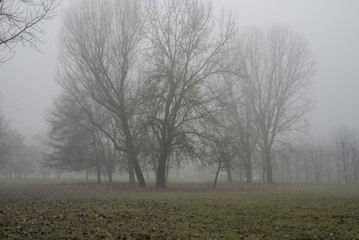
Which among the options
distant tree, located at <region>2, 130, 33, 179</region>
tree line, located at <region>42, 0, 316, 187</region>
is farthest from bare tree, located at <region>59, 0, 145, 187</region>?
distant tree, located at <region>2, 130, 33, 179</region>

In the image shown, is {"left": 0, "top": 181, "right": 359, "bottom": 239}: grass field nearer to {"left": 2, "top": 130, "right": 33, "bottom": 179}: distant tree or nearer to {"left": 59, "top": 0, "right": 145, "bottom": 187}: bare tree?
{"left": 59, "top": 0, "right": 145, "bottom": 187}: bare tree

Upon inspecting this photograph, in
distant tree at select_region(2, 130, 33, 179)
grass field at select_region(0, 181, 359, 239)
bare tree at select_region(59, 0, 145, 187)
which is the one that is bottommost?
grass field at select_region(0, 181, 359, 239)

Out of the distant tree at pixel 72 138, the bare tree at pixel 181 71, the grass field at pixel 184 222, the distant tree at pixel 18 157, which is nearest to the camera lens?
the grass field at pixel 184 222

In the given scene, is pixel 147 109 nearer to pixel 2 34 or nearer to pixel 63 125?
pixel 2 34

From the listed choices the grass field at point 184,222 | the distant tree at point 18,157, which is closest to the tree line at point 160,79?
the grass field at point 184,222

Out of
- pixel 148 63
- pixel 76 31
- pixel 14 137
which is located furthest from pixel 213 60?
pixel 14 137

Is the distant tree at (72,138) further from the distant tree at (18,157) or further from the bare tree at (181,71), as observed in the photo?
the distant tree at (18,157)

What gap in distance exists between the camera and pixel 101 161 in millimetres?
37406

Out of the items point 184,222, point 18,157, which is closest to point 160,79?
point 184,222

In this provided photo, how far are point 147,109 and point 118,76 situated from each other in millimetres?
6366

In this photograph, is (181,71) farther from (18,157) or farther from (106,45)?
(18,157)

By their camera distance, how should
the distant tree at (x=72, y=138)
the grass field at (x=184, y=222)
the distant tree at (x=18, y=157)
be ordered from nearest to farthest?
the grass field at (x=184, y=222)
the distant tree at (x=72, y=138)
the distant tree at (x=18, y=157)

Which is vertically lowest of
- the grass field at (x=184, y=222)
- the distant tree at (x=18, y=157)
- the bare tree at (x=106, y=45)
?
the grass field at (x=184, y=222)

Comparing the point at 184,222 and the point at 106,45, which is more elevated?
the point at 106,45
